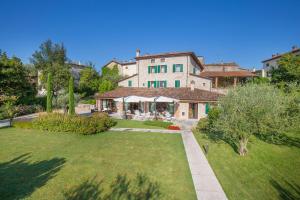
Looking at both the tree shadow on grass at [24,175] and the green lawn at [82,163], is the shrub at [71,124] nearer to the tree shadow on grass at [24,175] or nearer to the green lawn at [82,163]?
the green lawn at [82,163]

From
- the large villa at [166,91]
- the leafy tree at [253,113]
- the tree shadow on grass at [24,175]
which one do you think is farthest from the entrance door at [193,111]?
the tree shadow on grass at [24,175]

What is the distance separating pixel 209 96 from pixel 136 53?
19.6 metres

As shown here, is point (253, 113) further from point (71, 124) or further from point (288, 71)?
point (288, 71)

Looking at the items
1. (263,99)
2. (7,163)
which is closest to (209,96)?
(263,99)

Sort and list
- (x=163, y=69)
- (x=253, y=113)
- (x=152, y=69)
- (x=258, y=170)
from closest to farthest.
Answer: (x=258, y=170) → (x=253, y=113) → (x=163, y=69) → (x=152, y=69)

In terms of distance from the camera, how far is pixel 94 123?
14.7 m

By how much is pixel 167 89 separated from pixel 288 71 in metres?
20.2

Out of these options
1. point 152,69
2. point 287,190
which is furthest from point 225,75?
point 287,190

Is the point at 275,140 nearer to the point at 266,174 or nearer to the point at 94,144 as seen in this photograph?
the point at 266,174

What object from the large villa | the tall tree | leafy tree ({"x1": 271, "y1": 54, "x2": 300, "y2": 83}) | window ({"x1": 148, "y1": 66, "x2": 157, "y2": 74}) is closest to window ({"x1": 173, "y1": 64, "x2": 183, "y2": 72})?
the large villa

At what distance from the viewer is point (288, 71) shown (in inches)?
1133

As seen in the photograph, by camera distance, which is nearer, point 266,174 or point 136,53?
point 266,174

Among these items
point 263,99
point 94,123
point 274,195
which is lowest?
point 274,195

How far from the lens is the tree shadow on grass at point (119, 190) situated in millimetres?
6016
